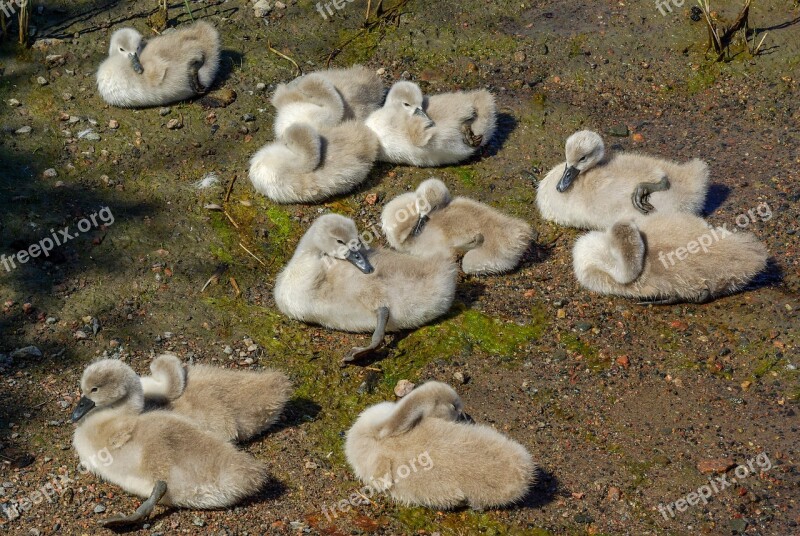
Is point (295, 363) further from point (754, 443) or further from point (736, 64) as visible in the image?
point (736, 64)

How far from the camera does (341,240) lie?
21.2 ft

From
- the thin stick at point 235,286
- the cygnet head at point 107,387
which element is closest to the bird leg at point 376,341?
the thin stick at point 235,286

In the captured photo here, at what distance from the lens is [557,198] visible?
762cm

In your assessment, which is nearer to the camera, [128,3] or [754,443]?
[754,443]

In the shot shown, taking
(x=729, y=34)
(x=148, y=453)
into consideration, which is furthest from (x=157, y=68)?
(x=729, y=34)

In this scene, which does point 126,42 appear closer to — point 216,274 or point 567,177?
point 216,274

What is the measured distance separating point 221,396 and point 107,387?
26.4 inches

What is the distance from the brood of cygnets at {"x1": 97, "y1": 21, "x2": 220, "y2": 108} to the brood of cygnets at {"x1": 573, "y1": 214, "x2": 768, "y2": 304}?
157 inches

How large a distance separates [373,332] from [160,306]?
155 centimetres

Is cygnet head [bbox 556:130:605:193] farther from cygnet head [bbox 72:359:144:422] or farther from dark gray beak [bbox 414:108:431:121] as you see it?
cygnet head [bbox 72:359:144:422]

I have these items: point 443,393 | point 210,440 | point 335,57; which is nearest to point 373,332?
point 443,393

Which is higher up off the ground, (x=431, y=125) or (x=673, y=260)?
(x=431, y=125)

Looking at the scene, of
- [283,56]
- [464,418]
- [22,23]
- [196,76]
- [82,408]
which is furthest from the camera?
[283,56]

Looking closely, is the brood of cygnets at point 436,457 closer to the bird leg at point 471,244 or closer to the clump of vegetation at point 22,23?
the bird leg at point 471,244
